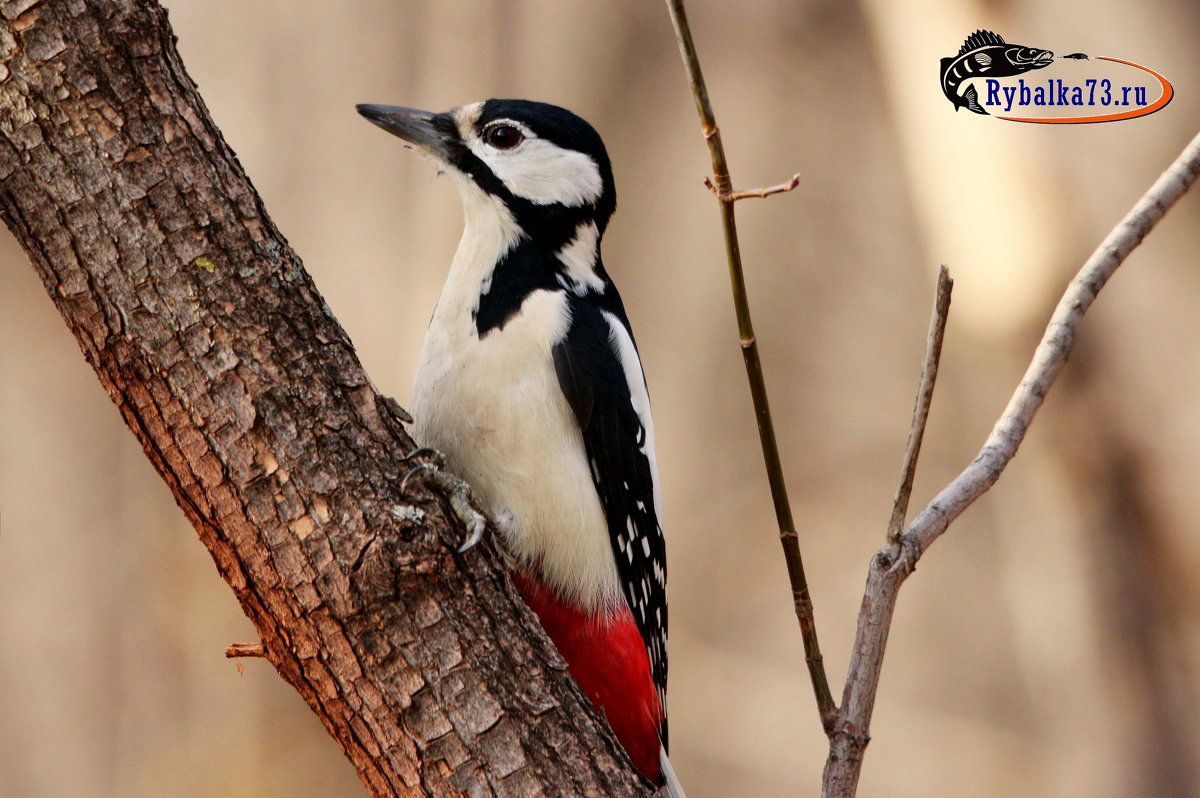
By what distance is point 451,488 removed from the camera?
1.80m

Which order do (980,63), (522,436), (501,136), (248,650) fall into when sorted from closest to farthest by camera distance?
(248,650), (522,436), (501,136), (980,63)

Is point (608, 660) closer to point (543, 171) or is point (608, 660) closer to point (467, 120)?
point (543, 171)

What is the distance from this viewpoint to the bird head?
231 cm

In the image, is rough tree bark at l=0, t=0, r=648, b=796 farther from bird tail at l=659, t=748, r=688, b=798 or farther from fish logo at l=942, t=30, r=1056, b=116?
fish logo at l=942, t=30, r=1056, b=116

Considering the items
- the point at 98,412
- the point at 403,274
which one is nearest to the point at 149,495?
the point at 98,412

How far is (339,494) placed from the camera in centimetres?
146

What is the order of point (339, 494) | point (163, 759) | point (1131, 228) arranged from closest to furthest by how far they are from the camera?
point (339, 494) → point (1131, 228) → point (163, 759)

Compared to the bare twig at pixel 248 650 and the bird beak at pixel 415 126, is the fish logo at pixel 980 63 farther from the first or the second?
the bare twig at pixel 248 650

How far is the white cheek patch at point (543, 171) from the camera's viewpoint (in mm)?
2314

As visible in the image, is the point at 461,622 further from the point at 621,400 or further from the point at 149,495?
the point at 149,495

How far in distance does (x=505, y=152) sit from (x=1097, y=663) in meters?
3.58

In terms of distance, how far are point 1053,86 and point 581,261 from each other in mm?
2813

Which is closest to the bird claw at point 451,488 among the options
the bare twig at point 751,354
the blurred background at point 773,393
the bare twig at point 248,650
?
the bare twig at point 248,650

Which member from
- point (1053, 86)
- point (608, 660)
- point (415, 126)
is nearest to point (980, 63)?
point (1053, 86)
